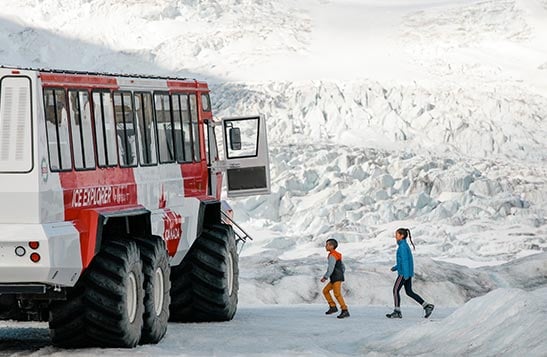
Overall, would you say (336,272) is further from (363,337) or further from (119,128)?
(119,128)

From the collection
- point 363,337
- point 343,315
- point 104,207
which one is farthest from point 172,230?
point 343,315

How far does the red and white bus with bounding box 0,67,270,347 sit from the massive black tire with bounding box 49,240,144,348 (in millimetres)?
11

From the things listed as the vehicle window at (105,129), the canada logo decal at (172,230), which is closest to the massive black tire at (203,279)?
the canada logo decal at (172,230)

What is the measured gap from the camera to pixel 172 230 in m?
16.5

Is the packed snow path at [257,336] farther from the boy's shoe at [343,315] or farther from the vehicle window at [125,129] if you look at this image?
the vehicle window at [125,129]

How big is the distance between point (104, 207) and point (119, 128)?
1.20 m

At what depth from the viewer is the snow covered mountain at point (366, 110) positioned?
135 ft

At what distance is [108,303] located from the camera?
1342cm

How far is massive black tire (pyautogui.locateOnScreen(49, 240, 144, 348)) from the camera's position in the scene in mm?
13414

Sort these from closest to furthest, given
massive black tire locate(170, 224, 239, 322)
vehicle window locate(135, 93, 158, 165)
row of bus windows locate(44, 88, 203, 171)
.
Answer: row of bus windows locate(44, 88, 203, 171), vehicle window locate(135, 93, 158, 165), massive black tire locate(170, 224, 239, 322)

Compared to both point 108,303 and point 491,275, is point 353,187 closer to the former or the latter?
point 491,275

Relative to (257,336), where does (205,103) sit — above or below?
above

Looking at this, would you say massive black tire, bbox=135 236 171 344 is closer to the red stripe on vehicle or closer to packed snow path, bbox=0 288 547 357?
packed snow path, bbox=0 288 547 357

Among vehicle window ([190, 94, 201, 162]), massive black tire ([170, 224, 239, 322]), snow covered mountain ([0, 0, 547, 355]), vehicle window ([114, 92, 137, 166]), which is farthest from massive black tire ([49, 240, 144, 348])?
snow covered mountain ([0, 0, 547, 355])
